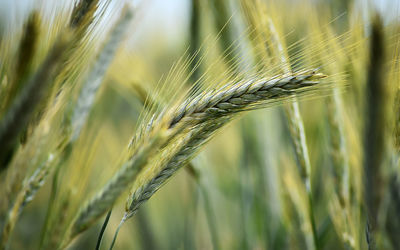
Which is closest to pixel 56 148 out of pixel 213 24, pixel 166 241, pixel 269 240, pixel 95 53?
pixel 95 53

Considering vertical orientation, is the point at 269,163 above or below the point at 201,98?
below

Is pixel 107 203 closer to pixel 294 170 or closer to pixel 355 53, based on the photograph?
pixel 355 53

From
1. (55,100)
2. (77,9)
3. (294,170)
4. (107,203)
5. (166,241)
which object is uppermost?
(77,9)

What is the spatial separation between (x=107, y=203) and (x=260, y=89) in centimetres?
28

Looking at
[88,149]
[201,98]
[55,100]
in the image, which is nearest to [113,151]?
[88,149]

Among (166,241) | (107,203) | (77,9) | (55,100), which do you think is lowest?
(166,241)

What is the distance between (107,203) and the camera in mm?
556

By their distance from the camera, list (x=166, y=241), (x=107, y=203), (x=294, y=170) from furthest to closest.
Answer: (x=166, y=241) → (x=294, y=170) → (x=107, y=203)

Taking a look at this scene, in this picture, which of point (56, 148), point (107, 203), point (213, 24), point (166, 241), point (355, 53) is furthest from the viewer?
point (166, 241)

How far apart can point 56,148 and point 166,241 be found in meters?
0.81

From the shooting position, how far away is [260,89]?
575 mm

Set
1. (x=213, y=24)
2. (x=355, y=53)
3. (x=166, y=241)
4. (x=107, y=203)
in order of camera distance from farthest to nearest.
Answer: (x=166, y=241)
(x=213, y=24)
(x=355, y=53)
(x=107, y=203)

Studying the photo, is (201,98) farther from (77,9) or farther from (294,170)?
(294,170)

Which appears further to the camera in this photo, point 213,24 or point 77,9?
point 213,24
